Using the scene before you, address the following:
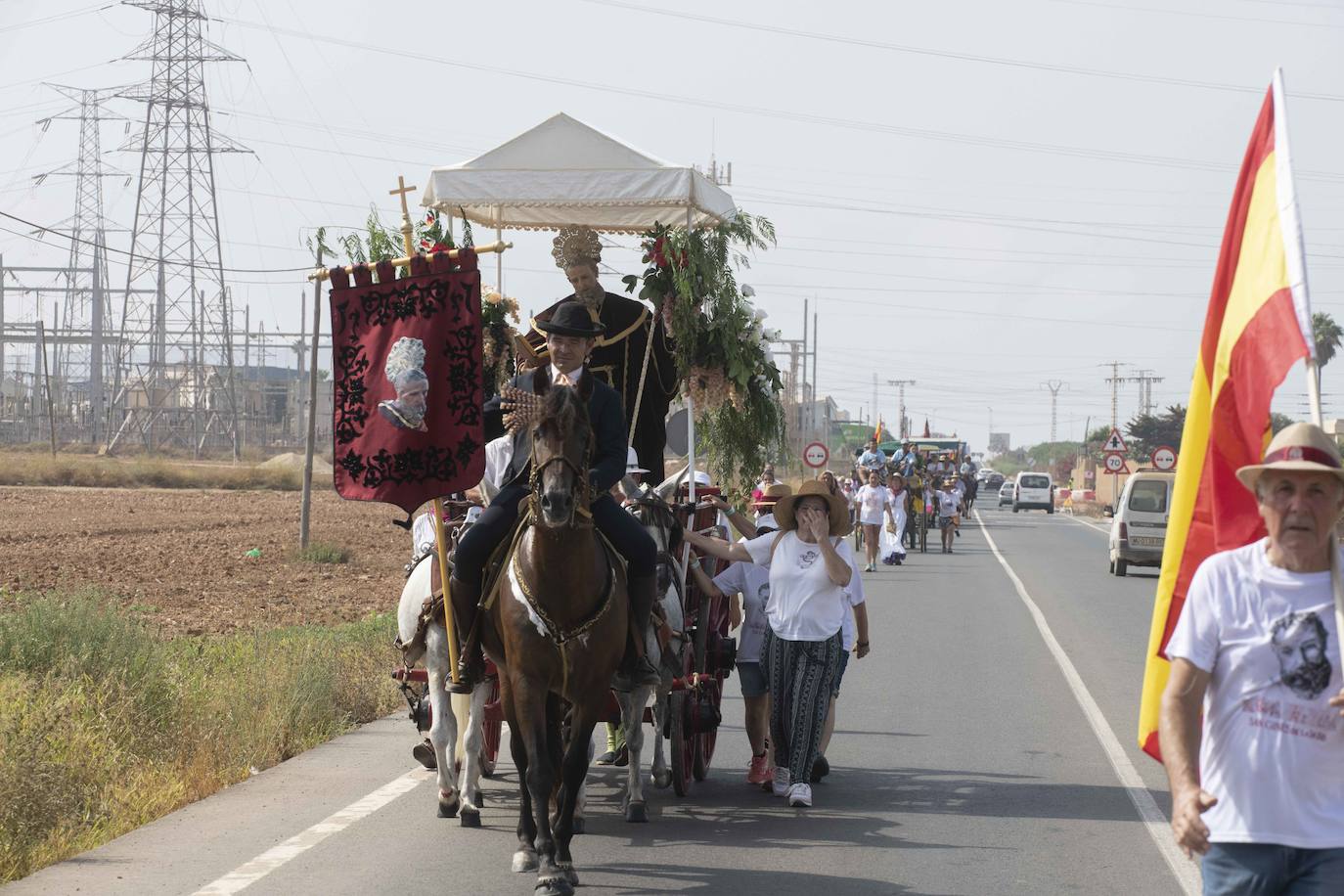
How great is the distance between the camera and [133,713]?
11148 millimetres

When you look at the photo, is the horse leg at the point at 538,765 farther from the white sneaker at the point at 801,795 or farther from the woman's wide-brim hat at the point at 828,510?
the woman's wide-brim hat at the point at 828,510

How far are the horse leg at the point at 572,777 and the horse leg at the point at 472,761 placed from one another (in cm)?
86

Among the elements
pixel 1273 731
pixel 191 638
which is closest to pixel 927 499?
pixel 191 638

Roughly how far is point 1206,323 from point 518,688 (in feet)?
12.6

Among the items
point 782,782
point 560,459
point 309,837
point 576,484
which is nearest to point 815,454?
point 782,782

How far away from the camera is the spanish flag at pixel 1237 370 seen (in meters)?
4.96

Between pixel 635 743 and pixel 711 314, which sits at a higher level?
pixel 711 314

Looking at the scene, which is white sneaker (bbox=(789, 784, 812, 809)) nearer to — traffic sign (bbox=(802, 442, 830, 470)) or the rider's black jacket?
the rider's black jacket

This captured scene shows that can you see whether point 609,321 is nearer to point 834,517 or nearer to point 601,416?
point 834,517

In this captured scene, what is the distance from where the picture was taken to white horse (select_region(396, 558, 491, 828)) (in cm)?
911

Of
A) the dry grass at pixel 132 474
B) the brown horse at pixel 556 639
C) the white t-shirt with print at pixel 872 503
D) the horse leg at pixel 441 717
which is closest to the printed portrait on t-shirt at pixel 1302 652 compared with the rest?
the brown horse at pixel 556 639

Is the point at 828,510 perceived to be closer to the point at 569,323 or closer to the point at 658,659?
the point at 658,659

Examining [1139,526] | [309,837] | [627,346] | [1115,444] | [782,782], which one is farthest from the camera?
[1115,444]

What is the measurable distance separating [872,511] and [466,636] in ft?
81.7
